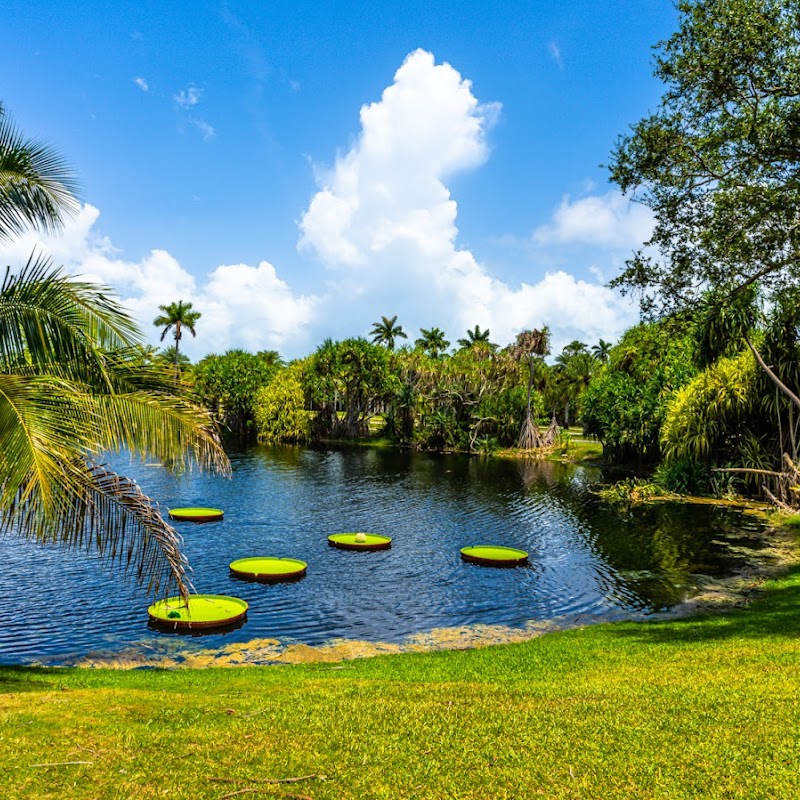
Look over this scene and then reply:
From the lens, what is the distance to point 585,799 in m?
6.77

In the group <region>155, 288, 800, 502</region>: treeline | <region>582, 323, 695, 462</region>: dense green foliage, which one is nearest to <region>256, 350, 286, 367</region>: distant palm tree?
<region>155, 288, 800, 502</region>: treeline

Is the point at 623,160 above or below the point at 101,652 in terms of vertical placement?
above

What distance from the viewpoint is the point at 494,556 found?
27406 mm

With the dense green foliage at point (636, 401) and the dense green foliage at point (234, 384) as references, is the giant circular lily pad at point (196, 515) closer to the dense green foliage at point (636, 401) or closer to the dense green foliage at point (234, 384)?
the dense green foliage at point (636, 401)

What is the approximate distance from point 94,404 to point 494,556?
65.1 ft

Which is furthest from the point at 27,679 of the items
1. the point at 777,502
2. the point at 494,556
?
the point at 777,502

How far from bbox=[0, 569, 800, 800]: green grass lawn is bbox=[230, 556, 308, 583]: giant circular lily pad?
10.3 m

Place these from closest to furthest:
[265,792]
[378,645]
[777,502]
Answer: [265,792] < [378,645] < [777,502]

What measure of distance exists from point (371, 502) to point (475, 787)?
1412 inches

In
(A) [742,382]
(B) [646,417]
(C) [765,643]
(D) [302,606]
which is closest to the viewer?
(C) [765,643]

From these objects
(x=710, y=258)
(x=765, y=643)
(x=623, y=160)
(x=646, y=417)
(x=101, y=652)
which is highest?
(x=623, y=160)

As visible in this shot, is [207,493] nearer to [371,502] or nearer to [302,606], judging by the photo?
[371,502]

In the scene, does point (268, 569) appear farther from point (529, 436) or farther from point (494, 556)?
point (529, 436)

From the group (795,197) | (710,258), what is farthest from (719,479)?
(795,197)
